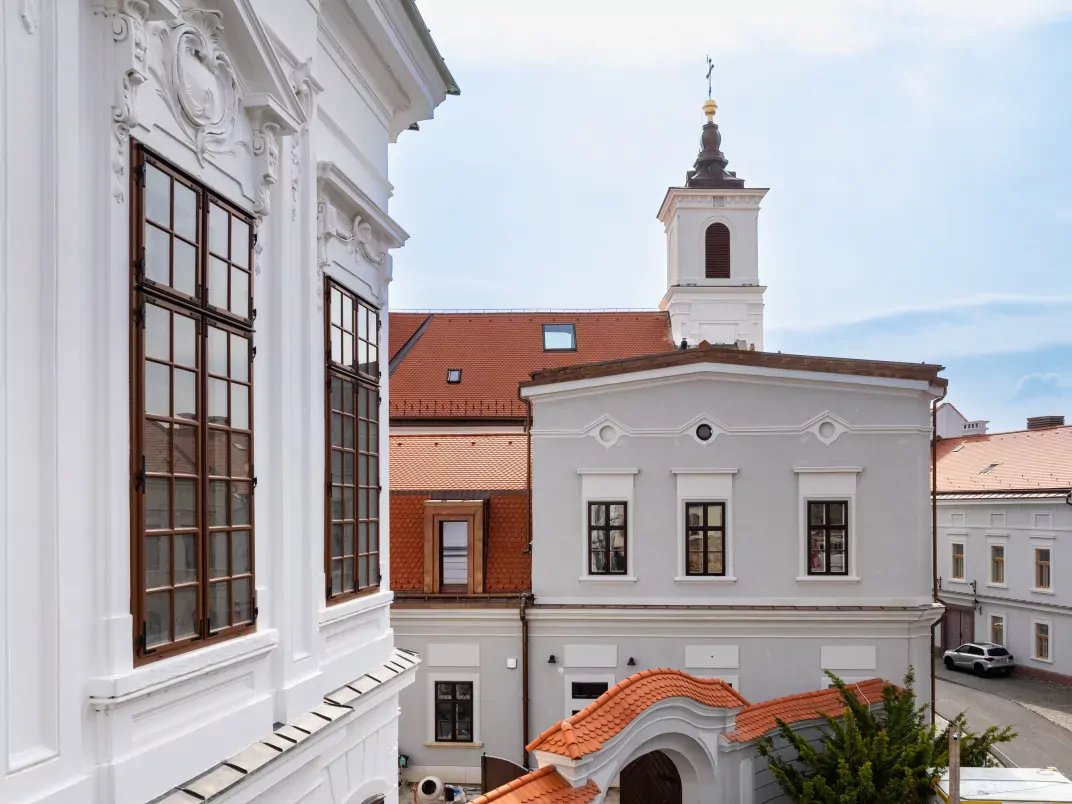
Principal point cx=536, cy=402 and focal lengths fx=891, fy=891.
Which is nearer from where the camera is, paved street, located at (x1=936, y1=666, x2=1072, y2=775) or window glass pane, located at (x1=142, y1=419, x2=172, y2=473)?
window glass pane, located at (x1=142, y1=419, x2=172, y2=473)

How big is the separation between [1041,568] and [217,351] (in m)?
30.2

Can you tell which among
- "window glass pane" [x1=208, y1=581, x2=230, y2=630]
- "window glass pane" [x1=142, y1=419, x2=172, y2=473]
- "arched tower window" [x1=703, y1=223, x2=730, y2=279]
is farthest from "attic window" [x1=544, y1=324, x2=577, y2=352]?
"window glass pane" [x1=142, y1=419, x2=172, y2=473]

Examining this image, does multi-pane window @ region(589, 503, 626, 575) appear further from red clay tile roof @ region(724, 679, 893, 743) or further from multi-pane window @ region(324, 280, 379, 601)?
multi-pane window @ region(324, 280, 379, 601)

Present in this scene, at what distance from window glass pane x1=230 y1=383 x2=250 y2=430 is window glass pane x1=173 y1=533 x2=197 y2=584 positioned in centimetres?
75

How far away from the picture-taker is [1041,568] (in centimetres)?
2847

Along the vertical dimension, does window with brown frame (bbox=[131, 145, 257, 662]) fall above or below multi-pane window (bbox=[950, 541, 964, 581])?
above

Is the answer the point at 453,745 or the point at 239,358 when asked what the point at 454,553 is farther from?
A: the point at 239,358

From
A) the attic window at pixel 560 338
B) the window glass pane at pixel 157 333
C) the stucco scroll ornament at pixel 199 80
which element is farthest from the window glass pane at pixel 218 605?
the attic window at pixel 560 338

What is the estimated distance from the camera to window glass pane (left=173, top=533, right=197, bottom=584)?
14.5 feet

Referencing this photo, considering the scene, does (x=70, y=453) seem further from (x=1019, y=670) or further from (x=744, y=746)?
(x=1019, y=670)

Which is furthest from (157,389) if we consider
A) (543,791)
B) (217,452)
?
(543,791)

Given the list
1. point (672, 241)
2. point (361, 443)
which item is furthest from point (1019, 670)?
point (361, 443)

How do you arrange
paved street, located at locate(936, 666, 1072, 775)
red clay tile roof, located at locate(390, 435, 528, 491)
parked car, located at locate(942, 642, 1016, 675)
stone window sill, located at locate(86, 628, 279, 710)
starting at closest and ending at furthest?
→ stone window sill, located at locate(86, 628, 279, 710) → red clay tile roof, located at locate(390, 435, 528, 491) → paved street, located at locate(936, 666, 1072, 775) → parked car, located at locate(942, 642, 1016, 675)

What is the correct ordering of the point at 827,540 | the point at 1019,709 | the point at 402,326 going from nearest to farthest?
the point at 827,540
the point at 1019,709
the point at 402,326
